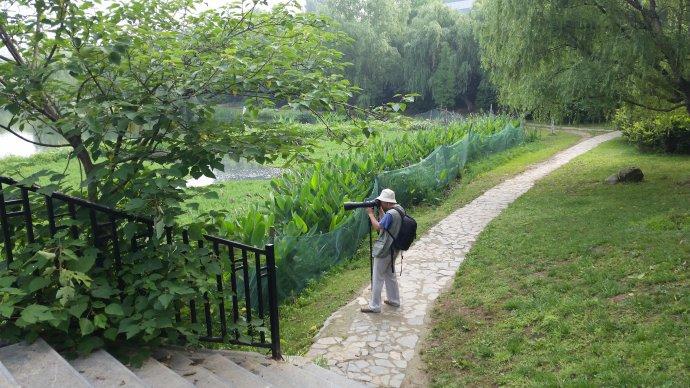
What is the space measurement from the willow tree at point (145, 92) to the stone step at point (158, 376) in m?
0.99

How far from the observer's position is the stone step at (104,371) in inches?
122

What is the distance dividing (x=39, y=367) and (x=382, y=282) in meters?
4.05

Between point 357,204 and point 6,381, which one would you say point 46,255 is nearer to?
point 6,381

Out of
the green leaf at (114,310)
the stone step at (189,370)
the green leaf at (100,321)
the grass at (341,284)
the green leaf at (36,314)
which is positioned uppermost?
the green leaf at (36,314)

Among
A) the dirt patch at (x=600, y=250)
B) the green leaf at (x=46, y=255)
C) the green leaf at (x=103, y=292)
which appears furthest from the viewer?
the dirt patch at (x=600, y=250)

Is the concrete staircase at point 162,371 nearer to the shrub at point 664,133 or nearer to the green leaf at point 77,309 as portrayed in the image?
the green leaf at point 77,309

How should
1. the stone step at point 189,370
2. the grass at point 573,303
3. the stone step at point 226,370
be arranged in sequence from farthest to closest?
the grass at point 573,303 → the stone step at point 226,370 → the stone step at point 189,370

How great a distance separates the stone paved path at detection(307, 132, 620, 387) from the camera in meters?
5.30

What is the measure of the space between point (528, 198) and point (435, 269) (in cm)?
500

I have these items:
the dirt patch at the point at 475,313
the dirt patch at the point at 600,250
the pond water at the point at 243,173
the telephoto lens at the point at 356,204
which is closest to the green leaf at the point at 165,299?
the telephoto lens at the point at 356,204

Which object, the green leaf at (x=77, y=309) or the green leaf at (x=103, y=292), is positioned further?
the green leaf at (x=103, y=292)

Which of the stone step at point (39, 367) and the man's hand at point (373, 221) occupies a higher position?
the stone step at point (39, 367)

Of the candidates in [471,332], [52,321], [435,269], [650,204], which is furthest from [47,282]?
[650,204]

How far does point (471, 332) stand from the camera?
5.73 meters
